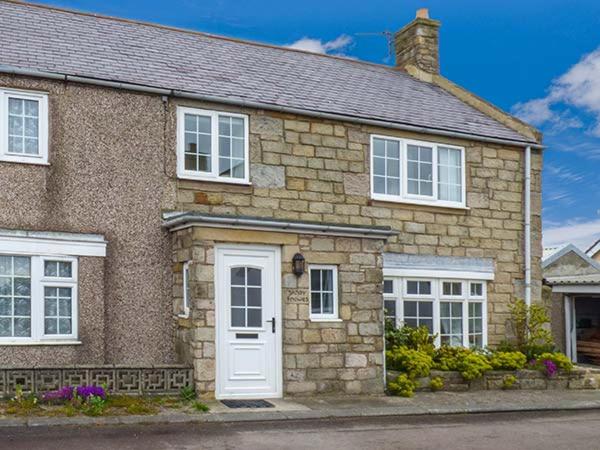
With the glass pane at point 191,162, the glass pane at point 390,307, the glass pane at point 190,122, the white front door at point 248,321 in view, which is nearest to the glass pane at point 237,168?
the glass pane at point 191,162

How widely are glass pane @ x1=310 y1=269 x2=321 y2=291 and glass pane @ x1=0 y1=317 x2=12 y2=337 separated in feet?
16.0

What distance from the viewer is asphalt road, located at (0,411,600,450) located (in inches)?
373

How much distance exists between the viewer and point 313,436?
10.3 metres

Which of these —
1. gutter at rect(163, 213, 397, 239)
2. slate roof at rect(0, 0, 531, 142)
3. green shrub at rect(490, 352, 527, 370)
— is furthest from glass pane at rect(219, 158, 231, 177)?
green shrub at rect(490, 352, 527, 370)

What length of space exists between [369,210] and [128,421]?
7122mm

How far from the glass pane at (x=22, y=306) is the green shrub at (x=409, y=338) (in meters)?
6.54

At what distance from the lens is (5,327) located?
1254 centimetres

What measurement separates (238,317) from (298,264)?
131 centimetres

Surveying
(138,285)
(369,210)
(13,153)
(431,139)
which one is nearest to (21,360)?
(138,285)

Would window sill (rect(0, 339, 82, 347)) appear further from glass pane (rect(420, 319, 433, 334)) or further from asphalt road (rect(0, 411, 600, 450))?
glass pane (rect(420, 319, 433, 334))

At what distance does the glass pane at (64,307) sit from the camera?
42.3ft

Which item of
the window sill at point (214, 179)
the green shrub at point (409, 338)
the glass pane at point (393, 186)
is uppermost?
the glass pane at point (393, 186)

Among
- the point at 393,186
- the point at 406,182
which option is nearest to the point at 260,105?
the point at 393,186

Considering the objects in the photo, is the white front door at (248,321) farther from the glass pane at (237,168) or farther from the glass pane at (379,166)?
the glass pane at (379,166)
